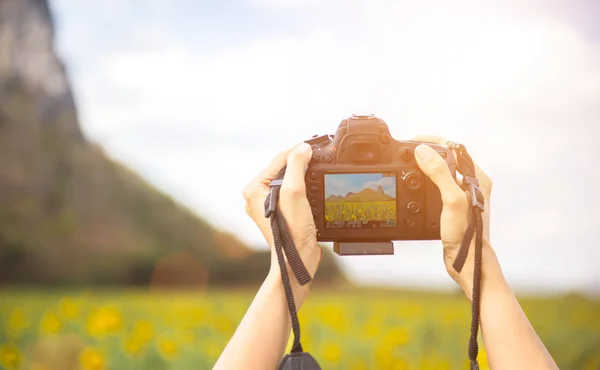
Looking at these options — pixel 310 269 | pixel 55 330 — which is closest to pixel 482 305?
pixel 310 269

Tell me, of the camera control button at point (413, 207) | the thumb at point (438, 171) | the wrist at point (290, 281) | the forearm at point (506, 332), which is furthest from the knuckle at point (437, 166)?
the wrist at point (290, 281)

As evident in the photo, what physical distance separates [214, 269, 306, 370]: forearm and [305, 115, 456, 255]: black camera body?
30 centimetres

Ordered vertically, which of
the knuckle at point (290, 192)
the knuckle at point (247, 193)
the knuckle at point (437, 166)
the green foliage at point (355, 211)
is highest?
the knuckle at point (437, 166)

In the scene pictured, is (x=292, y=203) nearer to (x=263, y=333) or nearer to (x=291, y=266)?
(x=291, y=266)

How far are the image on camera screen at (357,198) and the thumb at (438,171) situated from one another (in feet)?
0.30

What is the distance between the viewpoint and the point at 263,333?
1.07m

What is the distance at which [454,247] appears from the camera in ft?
4.13

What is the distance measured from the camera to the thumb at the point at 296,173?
48.1 inches

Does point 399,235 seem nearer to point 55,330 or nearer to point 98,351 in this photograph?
point 98,351

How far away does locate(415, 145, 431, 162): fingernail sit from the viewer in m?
1.36

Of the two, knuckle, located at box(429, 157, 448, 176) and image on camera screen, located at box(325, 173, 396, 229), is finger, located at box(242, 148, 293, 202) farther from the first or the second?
knuckle, located at box(429, 157, 448, 176)

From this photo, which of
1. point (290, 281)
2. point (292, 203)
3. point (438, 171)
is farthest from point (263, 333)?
point (438, 171)

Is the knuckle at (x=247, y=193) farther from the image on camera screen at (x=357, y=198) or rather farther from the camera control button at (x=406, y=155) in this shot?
the camera control button at (x=406, y=155)

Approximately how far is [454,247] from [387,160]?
294 mm
